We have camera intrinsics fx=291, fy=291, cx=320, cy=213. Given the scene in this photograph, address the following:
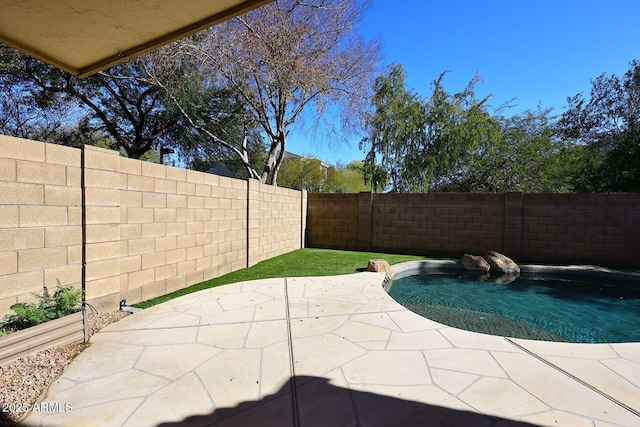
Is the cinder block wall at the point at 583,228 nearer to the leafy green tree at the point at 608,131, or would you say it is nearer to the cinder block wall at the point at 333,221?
the leafy green tree at the point at 608,131

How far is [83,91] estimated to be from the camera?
437 inches

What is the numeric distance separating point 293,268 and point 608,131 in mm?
13106

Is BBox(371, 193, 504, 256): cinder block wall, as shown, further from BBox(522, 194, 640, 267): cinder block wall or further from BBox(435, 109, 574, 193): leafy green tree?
BBox(435, 109, 574, 193): leafy green tree

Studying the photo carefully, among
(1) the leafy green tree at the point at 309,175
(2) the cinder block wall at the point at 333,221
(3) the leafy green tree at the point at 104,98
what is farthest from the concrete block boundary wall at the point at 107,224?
(1) the leafy green tree at the point at 309,175

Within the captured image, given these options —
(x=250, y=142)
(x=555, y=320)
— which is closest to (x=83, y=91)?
(x=250, y=142)

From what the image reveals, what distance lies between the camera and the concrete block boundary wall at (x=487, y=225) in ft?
25.4

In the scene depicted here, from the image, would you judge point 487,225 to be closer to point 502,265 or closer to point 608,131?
point 502,265

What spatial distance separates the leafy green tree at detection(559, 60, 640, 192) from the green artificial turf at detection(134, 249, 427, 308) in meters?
8.20

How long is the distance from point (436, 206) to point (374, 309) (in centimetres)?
627

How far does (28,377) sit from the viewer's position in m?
2.07

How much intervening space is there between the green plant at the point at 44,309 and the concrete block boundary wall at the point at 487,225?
793 centimetres

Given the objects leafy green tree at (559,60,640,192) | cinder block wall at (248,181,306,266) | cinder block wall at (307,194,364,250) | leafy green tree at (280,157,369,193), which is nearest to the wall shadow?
cinder block wall at (248,181,306,266)

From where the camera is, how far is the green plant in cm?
240

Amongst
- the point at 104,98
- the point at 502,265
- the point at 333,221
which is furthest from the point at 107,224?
the point at 104,98
